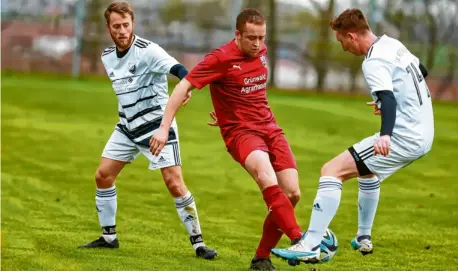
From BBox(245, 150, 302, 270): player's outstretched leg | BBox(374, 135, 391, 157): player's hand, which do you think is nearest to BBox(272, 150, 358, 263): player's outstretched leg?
BBox(245, 150, 302, 270): player's outstretched leg

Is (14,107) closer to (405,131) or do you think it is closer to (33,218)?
(33,218)

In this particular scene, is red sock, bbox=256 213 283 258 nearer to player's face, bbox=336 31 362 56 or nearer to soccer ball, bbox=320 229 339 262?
soccer ball, bbox=320 229 339 262

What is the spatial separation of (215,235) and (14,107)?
12062mm

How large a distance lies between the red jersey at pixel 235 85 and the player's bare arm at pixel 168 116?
3.2 inches

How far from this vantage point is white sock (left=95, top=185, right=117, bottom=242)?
30.3 feet

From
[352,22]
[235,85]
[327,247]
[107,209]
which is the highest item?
[352,22]

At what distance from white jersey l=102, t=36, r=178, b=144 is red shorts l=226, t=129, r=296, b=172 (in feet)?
2.94

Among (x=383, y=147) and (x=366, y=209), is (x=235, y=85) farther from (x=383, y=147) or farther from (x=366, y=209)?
(x=366, y=209)

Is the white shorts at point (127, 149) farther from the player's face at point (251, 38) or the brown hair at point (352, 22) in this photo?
the brown hair at point (352, 22)

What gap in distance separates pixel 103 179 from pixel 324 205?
214cm

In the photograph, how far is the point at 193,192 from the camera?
13258mm

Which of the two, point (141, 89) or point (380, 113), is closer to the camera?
point (380, 113)

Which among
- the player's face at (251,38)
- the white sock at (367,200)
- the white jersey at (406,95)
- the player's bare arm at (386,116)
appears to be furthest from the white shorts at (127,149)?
the player's bare arm at (386,116)

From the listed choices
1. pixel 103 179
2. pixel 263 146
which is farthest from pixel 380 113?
pixel 103 179
